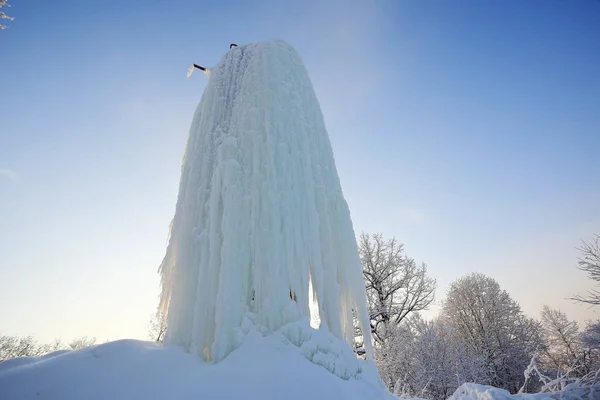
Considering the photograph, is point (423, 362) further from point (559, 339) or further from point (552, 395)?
point (559, 339)

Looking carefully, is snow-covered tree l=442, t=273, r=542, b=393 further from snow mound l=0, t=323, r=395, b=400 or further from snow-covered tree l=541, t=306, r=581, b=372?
snow mound l=0, t=323, r=395, b=400

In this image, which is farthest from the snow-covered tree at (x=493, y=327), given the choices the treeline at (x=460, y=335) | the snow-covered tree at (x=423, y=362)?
the snow-covered tree at (x=423, y=362)

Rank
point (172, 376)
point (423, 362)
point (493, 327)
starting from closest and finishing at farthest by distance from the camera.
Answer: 1. point (172, 376)
2. point (423, 362)
3. point (493, 327)

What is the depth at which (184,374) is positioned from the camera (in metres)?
2.65

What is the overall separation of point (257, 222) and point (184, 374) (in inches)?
72.2

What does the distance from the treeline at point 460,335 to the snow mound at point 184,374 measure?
605cm

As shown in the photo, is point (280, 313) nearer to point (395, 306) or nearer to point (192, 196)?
point (192, 196)

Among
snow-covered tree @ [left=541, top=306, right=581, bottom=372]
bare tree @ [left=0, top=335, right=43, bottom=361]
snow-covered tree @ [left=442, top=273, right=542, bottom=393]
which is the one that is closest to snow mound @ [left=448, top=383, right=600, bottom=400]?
snow-covered tree @ [left=442, top=273, right=542, bottom=393]

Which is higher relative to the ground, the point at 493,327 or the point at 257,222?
the point at 257,222

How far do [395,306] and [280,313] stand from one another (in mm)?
14681

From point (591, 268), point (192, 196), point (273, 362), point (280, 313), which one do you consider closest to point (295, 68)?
point (192, 196)

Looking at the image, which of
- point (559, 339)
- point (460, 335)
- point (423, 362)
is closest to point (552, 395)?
point (423, 362)

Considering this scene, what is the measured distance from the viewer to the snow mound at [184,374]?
2.23 m

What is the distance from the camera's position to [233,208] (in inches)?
149
